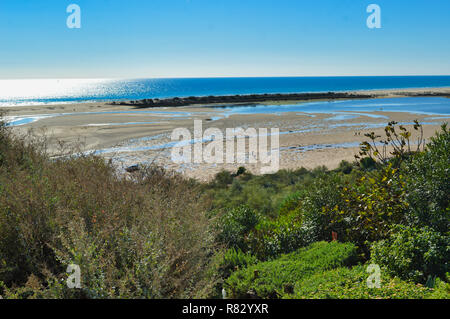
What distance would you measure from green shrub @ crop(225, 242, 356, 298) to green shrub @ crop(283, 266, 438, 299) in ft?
0.52

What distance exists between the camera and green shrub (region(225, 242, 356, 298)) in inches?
152

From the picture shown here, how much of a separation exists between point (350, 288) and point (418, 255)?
→ 969 mm

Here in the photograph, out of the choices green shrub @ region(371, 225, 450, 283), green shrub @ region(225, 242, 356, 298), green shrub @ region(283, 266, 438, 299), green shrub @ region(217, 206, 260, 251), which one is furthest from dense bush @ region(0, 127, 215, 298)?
green shrub @ region(371, 225, 450, 283)

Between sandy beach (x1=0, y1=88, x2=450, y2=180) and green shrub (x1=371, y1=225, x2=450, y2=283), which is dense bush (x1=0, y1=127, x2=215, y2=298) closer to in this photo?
green shrub (x1=371, y1=225, x2=450, y2=283)

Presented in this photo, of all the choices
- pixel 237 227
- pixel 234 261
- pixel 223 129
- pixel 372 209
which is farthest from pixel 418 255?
pixel 223 129

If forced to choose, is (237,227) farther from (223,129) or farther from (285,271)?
(223,129)

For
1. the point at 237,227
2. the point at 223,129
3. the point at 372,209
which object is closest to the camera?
the point at 372,209

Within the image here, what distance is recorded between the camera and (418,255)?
385 cm

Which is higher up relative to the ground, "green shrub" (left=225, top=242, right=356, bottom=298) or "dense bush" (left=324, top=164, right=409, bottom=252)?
"dense bush" (left=324, top=164, right=409, bottom=252)

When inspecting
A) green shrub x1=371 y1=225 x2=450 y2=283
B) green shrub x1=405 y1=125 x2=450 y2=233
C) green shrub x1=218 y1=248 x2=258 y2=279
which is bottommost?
green shrub x1=218 y1=248 x2=258 y2=279

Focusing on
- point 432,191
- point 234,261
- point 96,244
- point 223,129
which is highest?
point 223,129

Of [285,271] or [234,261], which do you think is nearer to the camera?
[285,271]
